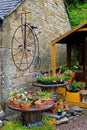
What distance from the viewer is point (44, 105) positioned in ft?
21.8

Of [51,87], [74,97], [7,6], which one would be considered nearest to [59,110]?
[51,87]

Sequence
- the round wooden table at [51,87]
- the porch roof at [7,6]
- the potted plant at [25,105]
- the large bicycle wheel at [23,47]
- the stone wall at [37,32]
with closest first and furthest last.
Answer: the potted plant at [25,105] → the porch roof at [7,6] → the stone wall at [37,32] → the round wooden table at [51,87] → the large bicycle wheel at [23,47]

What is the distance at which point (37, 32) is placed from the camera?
31.2 feet

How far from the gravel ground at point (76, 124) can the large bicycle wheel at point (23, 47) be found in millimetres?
2298

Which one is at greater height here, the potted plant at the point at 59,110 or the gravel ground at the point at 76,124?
the potted plant at the point at 59,110

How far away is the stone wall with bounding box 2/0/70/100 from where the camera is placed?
7.83 metres

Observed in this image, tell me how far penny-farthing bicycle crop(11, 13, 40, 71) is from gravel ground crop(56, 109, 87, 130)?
2.29 metres

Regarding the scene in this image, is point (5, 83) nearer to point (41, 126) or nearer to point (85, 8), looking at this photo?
point (41, 126)

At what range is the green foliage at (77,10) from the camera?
1784 cm

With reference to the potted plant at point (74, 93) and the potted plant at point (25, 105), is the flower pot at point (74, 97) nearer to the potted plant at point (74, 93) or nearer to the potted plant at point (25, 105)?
the potted plant at point (74, 93)

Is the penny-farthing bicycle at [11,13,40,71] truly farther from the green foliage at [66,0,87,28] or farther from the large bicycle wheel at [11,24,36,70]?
the green foliage at [66,0,87,28]

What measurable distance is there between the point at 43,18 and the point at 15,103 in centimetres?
439

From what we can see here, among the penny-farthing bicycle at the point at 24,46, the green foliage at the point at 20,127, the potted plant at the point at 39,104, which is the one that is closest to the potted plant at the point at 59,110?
the green foliage at the point at 20,127

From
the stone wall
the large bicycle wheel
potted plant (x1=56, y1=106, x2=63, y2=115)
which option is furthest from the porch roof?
potted plant (x1=56, y1=106, x2=63, y2=115)
